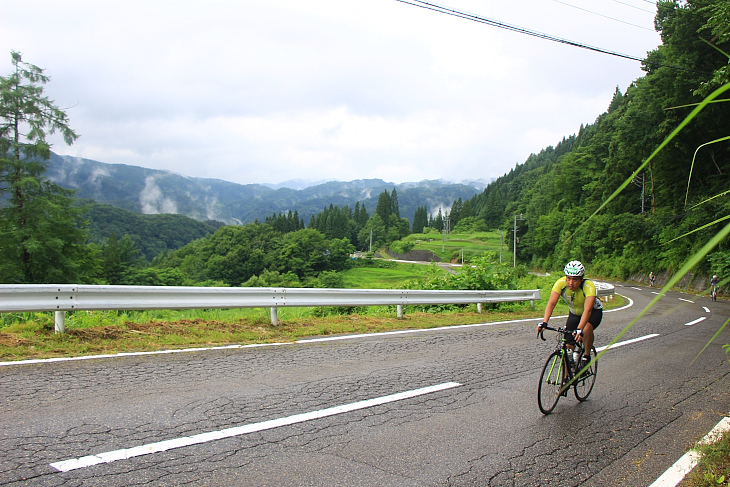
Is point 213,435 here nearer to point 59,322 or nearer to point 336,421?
point 336,421

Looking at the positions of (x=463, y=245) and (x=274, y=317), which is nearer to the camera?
(x=274, y=317)

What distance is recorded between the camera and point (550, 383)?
201 inches

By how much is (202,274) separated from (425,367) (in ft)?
305

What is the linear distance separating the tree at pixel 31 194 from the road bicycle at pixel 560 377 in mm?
27969

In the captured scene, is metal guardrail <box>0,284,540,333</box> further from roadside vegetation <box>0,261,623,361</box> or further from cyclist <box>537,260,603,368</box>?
cyclist <box>537,260,603,368</box>

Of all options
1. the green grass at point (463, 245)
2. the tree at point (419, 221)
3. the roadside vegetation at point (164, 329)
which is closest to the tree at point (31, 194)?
the roadside vegetation at point (164, 329)

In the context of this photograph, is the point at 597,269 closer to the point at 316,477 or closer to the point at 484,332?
the point at 484,332

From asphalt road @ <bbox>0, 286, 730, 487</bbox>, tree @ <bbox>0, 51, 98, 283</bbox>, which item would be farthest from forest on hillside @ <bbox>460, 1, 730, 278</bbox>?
tree @ <bbox>0, 51, 98, 283</bbox>

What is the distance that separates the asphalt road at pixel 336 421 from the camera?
3.37 m

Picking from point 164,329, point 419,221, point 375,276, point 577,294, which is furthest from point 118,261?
point 419,221

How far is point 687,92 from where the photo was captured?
31.0 meters

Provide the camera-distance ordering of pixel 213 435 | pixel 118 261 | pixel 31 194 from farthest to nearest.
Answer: pixel 118 261 < pixel 31 194 < pixel 213 435

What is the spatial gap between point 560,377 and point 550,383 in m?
0.24

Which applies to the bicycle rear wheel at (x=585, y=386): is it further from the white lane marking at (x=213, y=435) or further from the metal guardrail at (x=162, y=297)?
the metal guardrail at (x=162, y=297)
